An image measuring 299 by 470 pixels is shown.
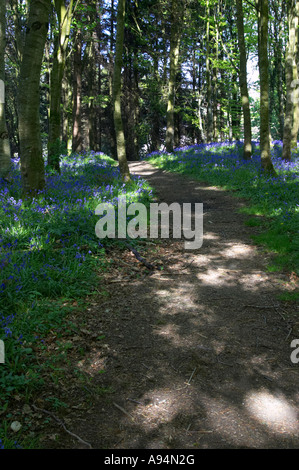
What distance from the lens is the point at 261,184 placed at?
10.9m

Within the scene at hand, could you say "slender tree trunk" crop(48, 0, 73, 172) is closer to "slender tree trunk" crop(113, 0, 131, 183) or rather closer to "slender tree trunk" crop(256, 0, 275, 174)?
"slender tree trunk" crop(113, 0, 131, 183)

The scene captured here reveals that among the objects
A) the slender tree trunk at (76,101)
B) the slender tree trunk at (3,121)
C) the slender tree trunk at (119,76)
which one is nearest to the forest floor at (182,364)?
the slender tree trunk at (3,121)

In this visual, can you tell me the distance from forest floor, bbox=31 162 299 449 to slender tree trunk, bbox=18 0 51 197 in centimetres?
310

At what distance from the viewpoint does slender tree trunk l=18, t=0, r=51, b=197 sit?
6906 mm

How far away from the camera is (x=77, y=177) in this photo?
36.0ft

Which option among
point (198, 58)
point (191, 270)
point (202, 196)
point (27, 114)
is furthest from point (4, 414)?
point (198, 58)

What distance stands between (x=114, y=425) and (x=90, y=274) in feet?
9.12

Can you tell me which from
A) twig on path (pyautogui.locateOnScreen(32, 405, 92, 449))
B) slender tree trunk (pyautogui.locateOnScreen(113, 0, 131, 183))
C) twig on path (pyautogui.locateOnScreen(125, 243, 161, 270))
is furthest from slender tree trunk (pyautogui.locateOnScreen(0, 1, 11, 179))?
A: twig on path (pyautogui.locateOnScreen(32, 405, 92, 449))

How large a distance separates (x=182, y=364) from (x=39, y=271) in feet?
7.93

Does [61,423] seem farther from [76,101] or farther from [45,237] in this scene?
[76,101]

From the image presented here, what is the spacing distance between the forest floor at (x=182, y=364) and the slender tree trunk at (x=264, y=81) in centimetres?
656

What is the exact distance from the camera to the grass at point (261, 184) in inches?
263

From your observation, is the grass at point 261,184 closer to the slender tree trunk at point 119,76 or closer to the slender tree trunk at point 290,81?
the slender tree trunk at point 290,81
